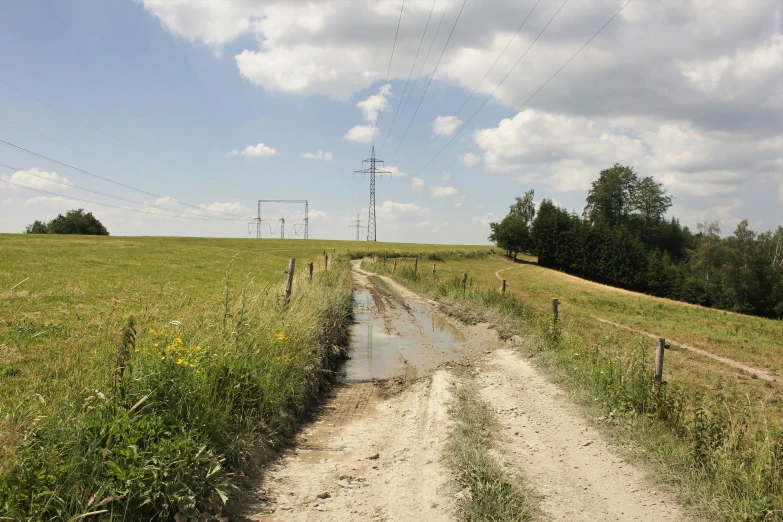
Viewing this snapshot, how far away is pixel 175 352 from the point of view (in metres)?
5.48

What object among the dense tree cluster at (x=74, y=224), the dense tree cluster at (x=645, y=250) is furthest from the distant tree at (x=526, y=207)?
the dense tree cluster at (x=74, y=224)

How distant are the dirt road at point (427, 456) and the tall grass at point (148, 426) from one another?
59 cm

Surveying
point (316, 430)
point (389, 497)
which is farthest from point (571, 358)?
point (389, 497)

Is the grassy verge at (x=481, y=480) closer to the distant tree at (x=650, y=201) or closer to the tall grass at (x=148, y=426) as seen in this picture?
the tall grass at (x=148, y=426)

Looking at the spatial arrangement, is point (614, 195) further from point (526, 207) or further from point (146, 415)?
point (146, 415)

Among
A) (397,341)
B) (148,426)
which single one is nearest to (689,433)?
(148,426)

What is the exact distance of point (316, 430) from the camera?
7539 mm

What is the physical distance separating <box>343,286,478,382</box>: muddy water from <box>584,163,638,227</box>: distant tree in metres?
89.0

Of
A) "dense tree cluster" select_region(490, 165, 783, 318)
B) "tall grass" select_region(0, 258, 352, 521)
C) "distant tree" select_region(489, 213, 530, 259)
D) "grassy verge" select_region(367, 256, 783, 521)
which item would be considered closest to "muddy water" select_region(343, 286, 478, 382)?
"grassy verge" select_region(367, 256, 783, 521)

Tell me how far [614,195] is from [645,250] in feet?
63.2

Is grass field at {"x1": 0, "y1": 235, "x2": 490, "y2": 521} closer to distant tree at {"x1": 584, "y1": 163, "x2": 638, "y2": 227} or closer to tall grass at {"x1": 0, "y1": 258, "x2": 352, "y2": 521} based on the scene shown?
tall grass at {"x1": 0, "y1": 258, "x2": 352, "y2": 521}

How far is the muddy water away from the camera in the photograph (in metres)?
12.0

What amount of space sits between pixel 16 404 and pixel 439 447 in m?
4.61

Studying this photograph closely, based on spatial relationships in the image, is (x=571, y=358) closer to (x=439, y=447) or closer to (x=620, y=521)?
(x=439, y=447)
